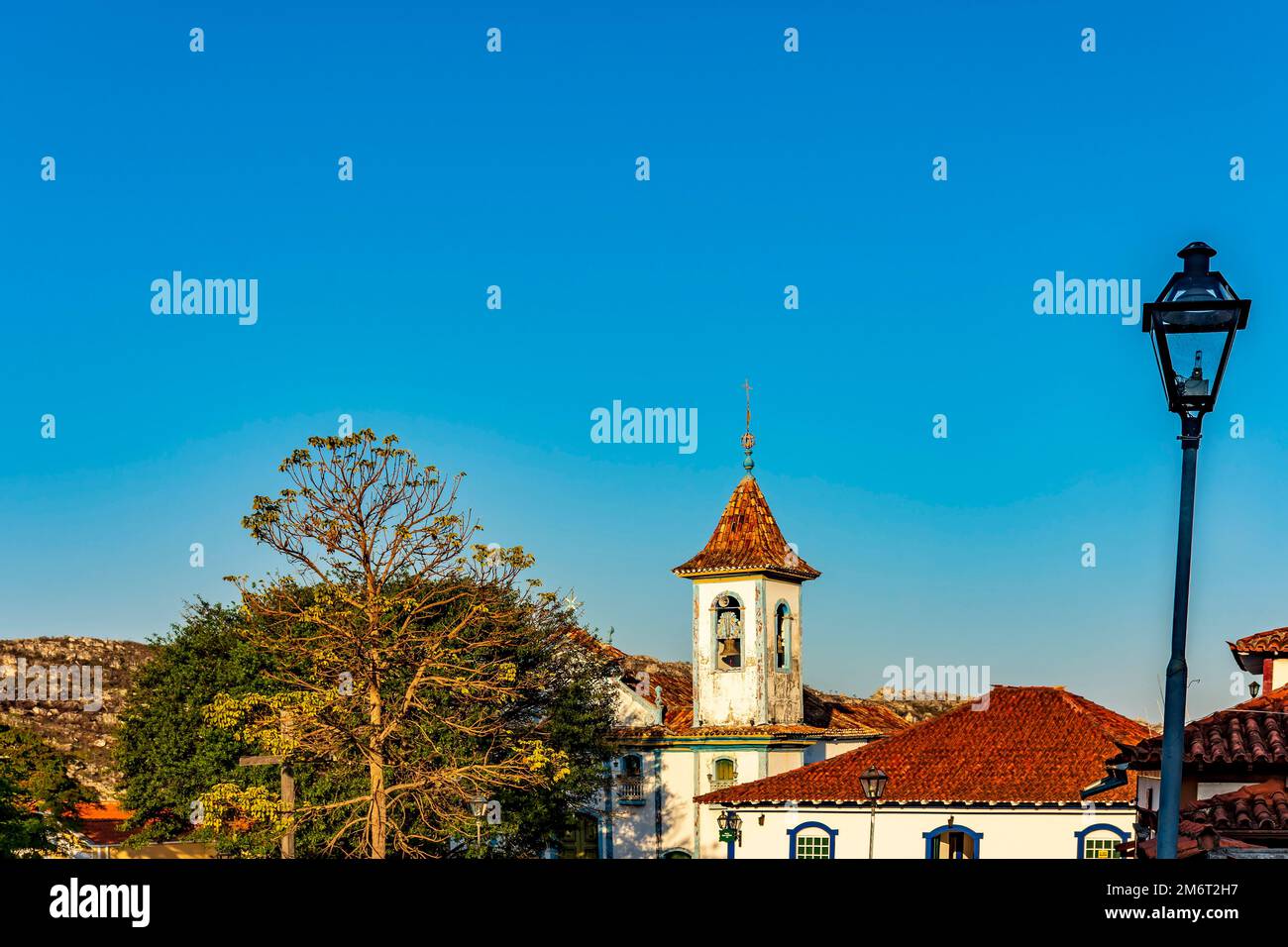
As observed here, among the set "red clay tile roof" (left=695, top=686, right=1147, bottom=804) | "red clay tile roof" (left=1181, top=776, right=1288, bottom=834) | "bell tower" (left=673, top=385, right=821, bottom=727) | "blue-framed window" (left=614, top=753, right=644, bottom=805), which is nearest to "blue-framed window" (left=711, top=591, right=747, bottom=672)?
"bell tower" (left=673, top=385, right=821, bottom=727)

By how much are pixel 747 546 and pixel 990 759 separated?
13066 mm

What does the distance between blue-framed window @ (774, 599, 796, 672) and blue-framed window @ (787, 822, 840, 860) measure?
1062cm

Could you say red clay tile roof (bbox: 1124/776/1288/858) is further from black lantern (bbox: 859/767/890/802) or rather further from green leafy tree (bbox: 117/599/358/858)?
green leafy tree (bbox: 117/599/358/858)

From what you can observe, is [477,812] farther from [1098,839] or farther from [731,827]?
[1098,839]

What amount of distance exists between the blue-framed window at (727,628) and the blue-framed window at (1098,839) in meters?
15.2

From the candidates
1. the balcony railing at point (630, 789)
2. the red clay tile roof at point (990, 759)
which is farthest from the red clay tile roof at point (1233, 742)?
the balcony railing at point (630, 789)

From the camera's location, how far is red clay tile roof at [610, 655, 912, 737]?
47375mm

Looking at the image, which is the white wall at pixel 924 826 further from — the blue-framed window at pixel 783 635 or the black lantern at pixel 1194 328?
the black lantern at pixel 1194 328

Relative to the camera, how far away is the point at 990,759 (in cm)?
3791

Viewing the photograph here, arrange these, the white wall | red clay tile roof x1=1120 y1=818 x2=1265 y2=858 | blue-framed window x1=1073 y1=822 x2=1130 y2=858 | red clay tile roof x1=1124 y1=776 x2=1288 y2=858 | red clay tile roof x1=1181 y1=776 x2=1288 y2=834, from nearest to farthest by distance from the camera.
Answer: red clay tile roof x1=1120 y1=818 x2=1265 y2=858, red clay tile roof x1=1124 y1=776 x2=1288 y2=858, red clay tile roof x1=1181 y1=776 x2=1288 y2=834, blue-framed window x1=1073 y1=822 x2=1130 y2=858, the white wall

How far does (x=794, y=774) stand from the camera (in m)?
39.6

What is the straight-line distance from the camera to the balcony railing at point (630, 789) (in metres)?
48.5
